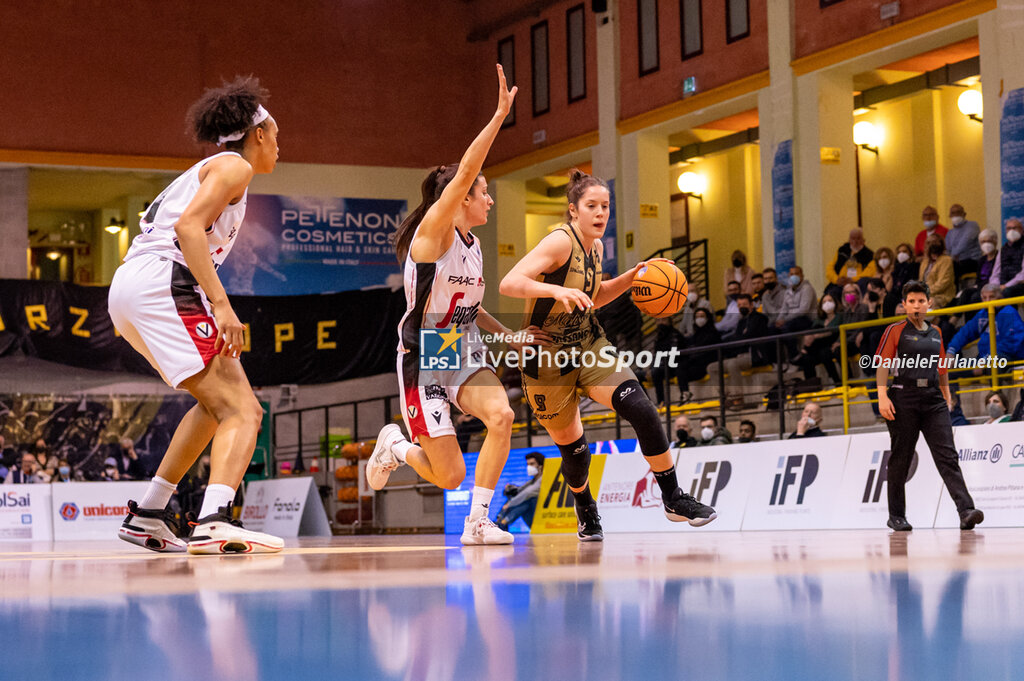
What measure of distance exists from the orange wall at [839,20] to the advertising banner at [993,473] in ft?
27.7

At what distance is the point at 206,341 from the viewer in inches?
197

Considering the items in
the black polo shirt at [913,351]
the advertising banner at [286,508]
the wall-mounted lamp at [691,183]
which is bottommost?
the advertising banner at [286,508]

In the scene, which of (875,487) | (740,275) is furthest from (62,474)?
(875,487)

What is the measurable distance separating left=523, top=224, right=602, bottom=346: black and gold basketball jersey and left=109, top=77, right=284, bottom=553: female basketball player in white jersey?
Answer: 1.81 metres

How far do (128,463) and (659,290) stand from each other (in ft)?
50.8

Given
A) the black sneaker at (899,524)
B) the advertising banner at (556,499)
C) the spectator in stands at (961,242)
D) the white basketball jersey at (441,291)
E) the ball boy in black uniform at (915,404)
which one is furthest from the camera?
the spectator in stands at (961,242)

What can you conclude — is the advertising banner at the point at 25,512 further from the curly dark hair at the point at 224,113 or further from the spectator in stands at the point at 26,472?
the curly dark hair at the point at 224,113

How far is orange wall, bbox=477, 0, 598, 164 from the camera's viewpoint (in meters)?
22.7

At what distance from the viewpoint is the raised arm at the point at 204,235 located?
16.0 feet

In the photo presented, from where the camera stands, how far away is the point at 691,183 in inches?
945

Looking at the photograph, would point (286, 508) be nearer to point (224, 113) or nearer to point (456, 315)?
point (456, 315)

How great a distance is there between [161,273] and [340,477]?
14322mm

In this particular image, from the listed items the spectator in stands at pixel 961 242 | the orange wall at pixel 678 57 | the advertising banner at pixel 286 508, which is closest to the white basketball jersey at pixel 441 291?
the spectator in stands at pixel 961 242

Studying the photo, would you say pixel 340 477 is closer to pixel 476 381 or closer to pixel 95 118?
pixel 95 118
